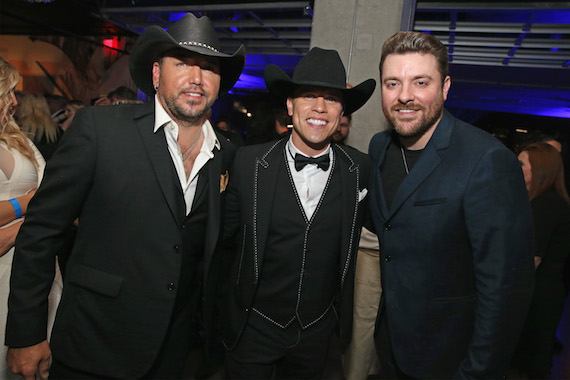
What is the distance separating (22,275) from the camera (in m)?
1.50

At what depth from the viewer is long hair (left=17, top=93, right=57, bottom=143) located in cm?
346

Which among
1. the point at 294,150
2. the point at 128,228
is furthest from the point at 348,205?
the point at 128,228

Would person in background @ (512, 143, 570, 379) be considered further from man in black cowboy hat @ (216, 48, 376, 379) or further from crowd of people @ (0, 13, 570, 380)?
man in black cowboy hat @ (216, 48, 376, 379)

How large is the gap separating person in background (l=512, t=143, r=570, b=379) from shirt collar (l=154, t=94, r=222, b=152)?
9.54 ft

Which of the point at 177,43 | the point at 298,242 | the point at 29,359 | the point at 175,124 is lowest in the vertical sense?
the point at 29,359

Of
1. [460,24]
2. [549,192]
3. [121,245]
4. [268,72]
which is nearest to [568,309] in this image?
[549,192]

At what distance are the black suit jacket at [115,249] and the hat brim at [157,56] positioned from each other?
360mm

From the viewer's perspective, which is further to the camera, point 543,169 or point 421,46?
point 543,169

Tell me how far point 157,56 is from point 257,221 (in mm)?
1030

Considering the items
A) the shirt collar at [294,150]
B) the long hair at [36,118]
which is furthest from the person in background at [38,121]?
the shirt collar at [294,150]

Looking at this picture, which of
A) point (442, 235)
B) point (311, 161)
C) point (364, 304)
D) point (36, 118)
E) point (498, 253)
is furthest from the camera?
point (36, 118)

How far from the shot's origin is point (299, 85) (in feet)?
6.85

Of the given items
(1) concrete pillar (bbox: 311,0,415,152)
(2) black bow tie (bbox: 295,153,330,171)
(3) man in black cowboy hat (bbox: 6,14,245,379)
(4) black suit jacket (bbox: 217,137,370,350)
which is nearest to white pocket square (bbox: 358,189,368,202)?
(4) black suit jacket (bbox: 217,137,370,350)

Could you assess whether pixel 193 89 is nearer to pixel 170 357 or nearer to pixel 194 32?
pixel 194 32
